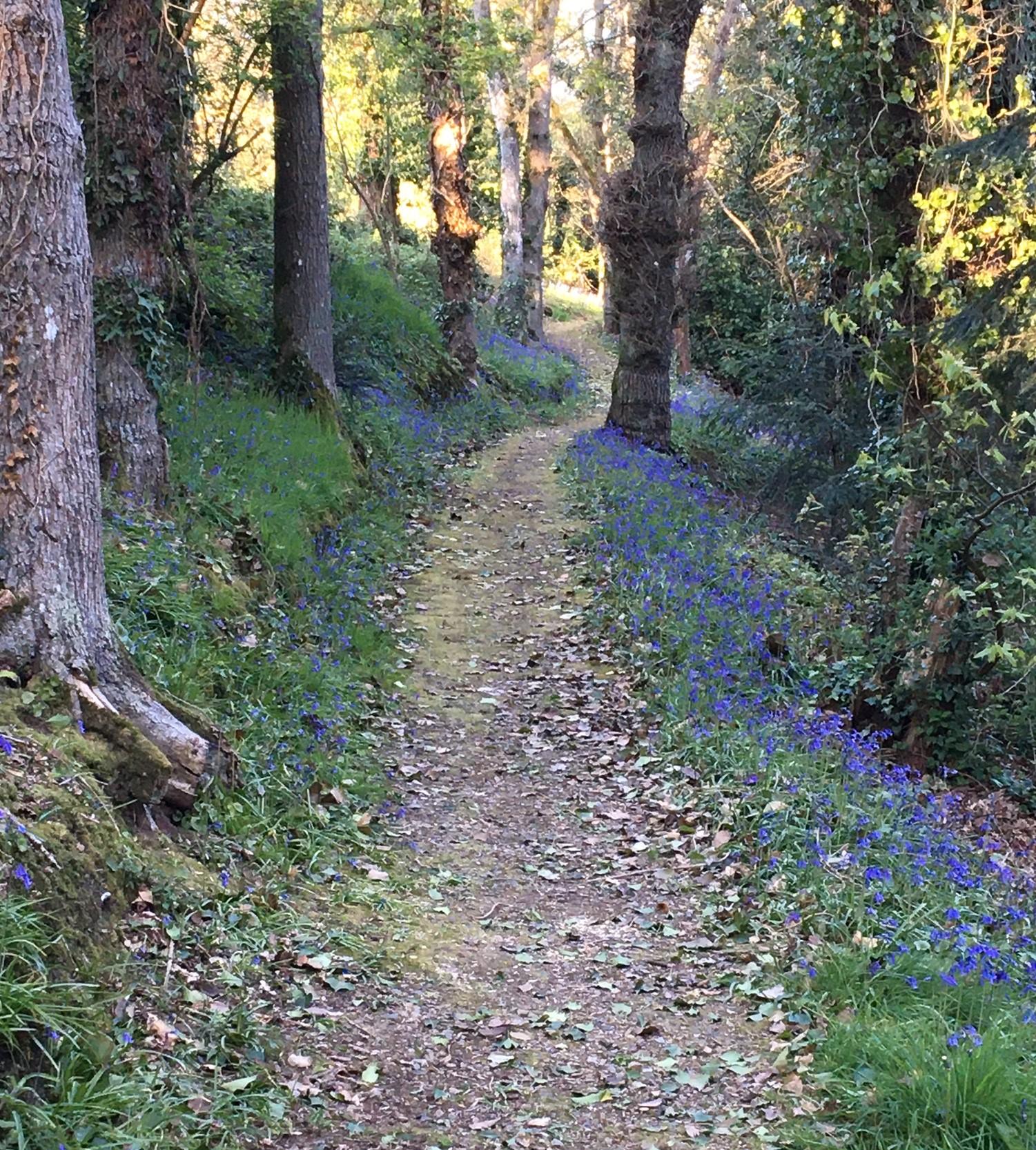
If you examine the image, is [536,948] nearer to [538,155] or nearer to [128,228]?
[128,228]

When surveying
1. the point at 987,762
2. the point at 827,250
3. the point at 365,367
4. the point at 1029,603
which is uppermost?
the point at 827,250

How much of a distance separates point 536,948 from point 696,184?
47.2 feet

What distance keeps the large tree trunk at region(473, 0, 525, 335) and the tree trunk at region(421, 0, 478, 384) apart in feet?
23.1

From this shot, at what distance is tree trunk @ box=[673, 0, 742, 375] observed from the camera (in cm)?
1608

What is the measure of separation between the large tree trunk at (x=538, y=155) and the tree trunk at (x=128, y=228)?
17.0 metres

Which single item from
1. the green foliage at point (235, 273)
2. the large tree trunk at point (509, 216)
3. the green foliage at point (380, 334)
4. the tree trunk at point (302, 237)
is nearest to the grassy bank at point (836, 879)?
the tree trunk at point (302, 237)

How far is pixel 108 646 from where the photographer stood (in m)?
4.96

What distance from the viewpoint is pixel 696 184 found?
16.7 metres

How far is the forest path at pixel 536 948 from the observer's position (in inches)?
153

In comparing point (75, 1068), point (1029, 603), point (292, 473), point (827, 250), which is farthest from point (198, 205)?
point (75, 1068)

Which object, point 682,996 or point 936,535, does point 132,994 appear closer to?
point 682,996

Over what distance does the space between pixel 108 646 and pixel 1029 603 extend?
18.4 ft

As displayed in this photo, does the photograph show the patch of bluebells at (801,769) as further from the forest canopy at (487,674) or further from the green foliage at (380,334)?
the green foliage at (380,334)

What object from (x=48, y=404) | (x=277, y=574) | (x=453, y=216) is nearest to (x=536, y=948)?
(x=48, y=404)
